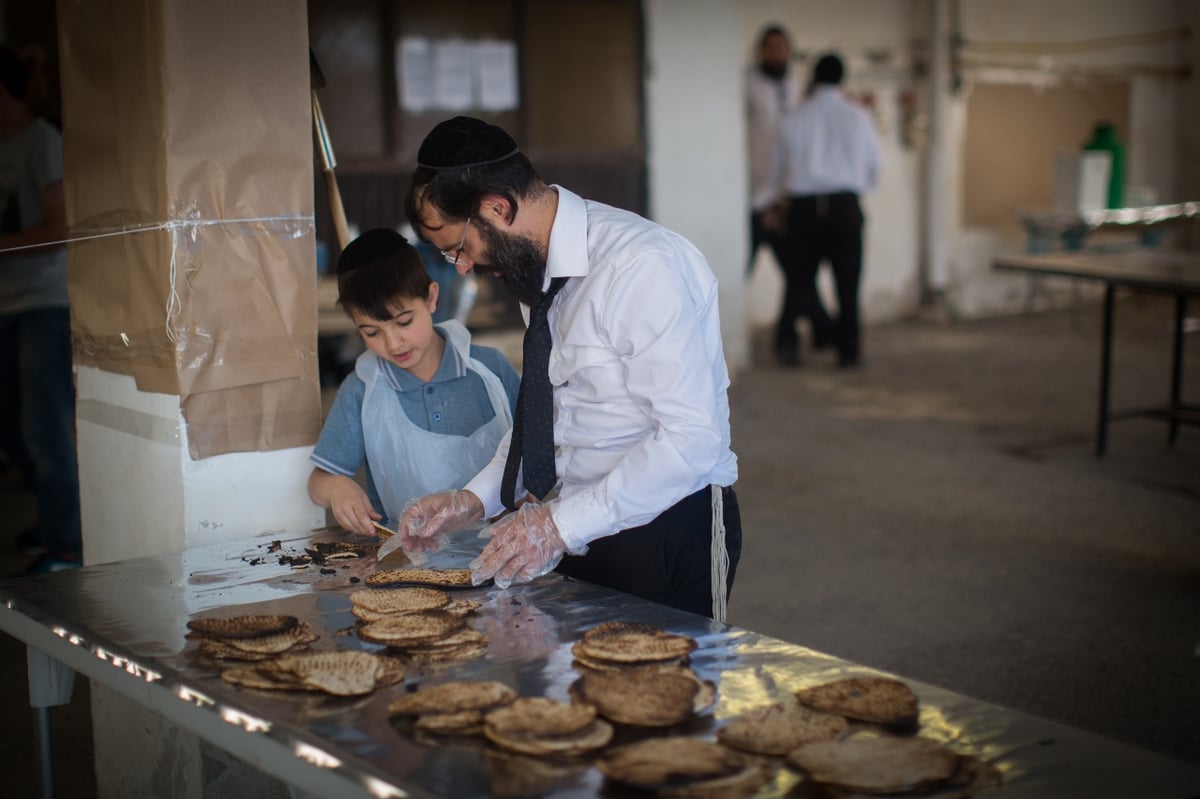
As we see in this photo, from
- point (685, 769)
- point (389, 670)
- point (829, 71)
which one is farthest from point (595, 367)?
point (829, 71)

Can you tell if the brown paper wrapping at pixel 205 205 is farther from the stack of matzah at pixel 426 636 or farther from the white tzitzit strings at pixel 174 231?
the stack of matzah at pixel 426 636

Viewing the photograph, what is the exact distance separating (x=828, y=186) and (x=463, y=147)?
6.10 meters

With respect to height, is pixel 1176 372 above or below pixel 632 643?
below

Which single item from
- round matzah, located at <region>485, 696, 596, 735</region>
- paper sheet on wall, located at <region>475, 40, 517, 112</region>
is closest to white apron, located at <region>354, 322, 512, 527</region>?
round matzah, located at <region>485, 696, 596, 735</region>

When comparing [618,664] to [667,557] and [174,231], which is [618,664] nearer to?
[667,557]

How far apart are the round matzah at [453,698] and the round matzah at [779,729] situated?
0.29 m

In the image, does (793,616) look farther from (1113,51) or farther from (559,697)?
(1113,51)

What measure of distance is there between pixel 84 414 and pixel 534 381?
1.17m

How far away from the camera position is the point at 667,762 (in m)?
1.43

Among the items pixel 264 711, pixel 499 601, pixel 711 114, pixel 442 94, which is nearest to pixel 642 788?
pixel 264 711

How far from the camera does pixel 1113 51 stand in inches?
449

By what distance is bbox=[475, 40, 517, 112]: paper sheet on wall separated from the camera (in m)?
7.14

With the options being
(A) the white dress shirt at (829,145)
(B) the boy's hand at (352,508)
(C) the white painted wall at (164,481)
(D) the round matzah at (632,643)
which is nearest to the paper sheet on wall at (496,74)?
(A) the white dress shirt at (829,145)

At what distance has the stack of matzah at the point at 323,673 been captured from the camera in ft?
5.47
